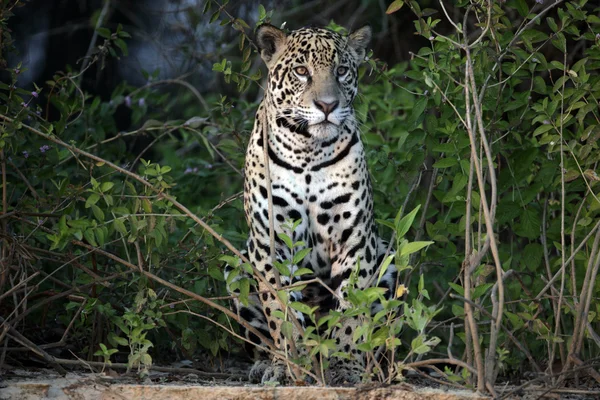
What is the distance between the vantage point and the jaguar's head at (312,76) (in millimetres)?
5285

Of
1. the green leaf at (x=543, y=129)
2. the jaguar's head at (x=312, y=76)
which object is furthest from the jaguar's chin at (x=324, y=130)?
the green leaf at (x=543, y=129)

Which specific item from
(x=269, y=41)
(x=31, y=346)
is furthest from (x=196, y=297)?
(x=269, y=41)

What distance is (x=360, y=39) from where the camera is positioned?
227 inches

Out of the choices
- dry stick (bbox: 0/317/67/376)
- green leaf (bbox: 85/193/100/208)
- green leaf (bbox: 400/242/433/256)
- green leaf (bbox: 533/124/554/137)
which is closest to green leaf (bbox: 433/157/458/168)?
green leaf (bbox: 533/124/554/137)

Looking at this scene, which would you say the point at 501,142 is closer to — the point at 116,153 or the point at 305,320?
the point at 305,320

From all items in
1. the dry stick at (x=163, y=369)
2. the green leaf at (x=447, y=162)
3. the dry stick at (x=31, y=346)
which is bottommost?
the dry stick at (x=163, y=369)

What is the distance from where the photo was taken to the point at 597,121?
204 inches

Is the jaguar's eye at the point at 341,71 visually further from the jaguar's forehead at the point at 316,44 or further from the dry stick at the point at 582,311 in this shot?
the dry stick at the point at 582,311

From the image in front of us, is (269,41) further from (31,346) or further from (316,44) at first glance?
(31,346)

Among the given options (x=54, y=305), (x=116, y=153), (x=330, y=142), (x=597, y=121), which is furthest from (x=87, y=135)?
(x=597, y=121)

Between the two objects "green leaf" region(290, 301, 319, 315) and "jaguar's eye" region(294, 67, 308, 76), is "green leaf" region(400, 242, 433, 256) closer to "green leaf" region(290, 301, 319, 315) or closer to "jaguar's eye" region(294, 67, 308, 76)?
"green leaf" region(290, 301, 319, 315)

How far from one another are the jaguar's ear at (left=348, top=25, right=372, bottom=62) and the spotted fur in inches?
8.1

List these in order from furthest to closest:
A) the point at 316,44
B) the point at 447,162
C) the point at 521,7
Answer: the point at 316,44 < the point at 447,162 < the point at 521,7

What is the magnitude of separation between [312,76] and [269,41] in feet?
1.43
